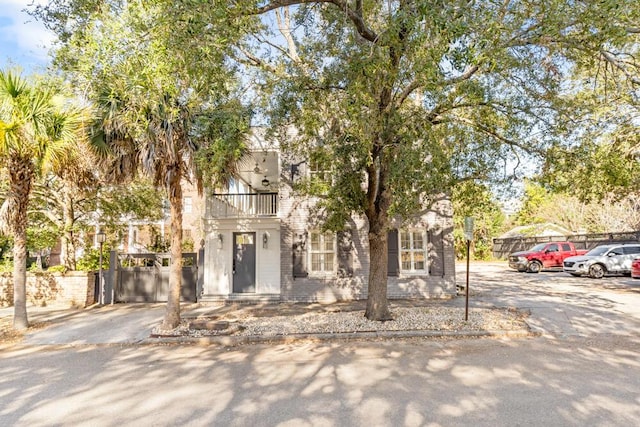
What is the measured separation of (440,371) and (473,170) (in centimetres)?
523

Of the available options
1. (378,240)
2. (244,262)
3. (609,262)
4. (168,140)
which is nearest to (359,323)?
(378,240)

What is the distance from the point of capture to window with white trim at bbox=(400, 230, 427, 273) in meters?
13.3

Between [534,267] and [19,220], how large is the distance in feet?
78.4

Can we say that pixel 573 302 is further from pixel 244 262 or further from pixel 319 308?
pixel 244 262

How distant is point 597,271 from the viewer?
693 inches

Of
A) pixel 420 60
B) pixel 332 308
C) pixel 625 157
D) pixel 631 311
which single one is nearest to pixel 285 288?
pixel 332 308

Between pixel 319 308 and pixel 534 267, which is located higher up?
pixel 534 267

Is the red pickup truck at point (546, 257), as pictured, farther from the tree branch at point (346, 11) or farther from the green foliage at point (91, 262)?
the green foliage at point (91, 262)

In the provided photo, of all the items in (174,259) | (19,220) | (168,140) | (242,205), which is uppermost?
(168,140)

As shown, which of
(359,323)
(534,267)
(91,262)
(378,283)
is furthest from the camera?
(534,267)

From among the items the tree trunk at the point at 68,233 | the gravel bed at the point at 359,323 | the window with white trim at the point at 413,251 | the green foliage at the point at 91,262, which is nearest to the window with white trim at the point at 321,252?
the window with white trim at the point at 413,251

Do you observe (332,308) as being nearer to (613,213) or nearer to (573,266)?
(573,266)

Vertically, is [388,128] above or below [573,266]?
above

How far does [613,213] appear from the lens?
91.1 ft
